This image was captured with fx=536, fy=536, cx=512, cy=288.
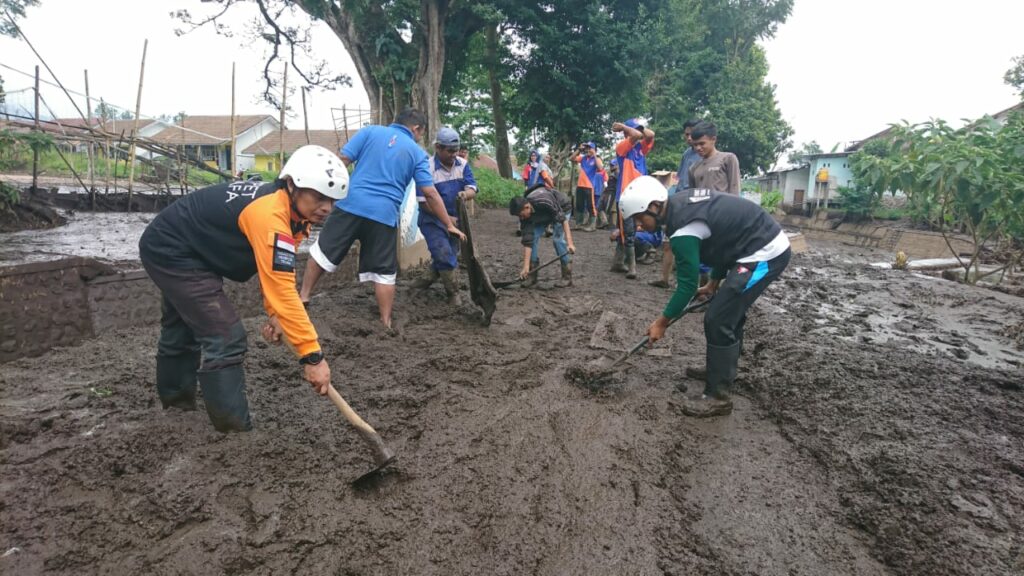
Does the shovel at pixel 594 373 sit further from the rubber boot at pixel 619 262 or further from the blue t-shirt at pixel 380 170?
the rubber boot at pixel 619 262

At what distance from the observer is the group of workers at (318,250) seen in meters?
2.33

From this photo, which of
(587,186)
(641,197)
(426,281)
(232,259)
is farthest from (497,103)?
(232,259)

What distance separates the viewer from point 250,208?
7.68 ft

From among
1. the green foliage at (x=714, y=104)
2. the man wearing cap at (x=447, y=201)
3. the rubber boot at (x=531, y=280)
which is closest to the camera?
the man wearing cap at (x=447, y=201)

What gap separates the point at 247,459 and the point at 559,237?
4.46 m


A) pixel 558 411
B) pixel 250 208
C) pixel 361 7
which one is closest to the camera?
pixel 250 208

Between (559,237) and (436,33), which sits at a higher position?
(436,33)

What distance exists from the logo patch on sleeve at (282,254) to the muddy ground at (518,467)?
948 millimetres

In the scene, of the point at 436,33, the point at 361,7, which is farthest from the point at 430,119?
the point at 361,7

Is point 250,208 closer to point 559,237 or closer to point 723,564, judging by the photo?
point 723,564

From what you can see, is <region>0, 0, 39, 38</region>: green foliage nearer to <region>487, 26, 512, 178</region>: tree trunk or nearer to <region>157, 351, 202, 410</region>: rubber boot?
<region>487, 26, 512, 178</region>: tree trunk

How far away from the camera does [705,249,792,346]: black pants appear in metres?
3.11

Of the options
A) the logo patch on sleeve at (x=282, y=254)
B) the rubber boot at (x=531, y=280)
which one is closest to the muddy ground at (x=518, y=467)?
the logo patch on sleeve at (x=282, y=254)

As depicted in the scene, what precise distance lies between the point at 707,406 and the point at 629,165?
13.9 feet
